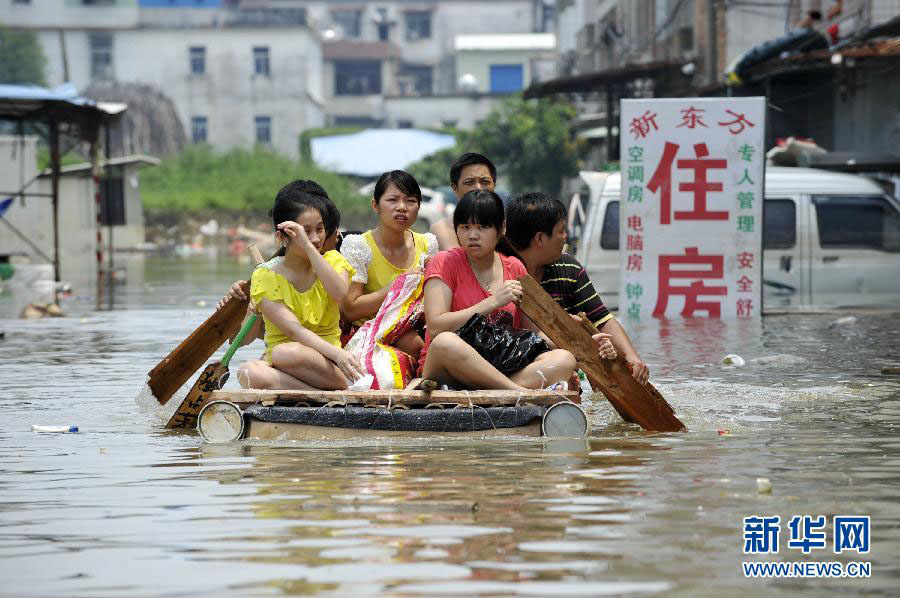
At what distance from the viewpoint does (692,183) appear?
15297 millimetres

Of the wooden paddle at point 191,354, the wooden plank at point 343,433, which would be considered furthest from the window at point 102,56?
the wooden plank at point 343,433

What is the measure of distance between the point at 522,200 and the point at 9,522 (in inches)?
148

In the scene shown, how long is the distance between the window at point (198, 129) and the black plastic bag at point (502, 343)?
5671 centimetres

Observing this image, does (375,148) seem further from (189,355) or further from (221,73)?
(189,355)

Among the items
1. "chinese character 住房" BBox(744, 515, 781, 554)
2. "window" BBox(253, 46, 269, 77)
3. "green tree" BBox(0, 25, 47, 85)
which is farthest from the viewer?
"window" BBox(253, 46, 269, 77)

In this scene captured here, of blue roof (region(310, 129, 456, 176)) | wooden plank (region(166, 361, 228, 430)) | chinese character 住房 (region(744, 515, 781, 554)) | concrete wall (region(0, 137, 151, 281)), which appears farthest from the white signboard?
blue roof (region(310, 129, 456, 176))

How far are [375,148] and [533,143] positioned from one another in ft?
50.1

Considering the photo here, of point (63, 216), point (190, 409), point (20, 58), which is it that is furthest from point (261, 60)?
point (190, 409)

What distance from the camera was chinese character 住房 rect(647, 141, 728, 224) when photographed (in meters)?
15.3

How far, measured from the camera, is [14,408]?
10.0 meters

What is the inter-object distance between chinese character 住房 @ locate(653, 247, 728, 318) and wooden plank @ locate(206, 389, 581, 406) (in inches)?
301

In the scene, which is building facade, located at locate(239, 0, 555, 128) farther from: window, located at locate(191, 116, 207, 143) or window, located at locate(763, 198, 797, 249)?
window, located at locate(763, 198, 797, 249)

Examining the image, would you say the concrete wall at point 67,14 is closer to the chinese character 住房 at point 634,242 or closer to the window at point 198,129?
the window at point 198,129

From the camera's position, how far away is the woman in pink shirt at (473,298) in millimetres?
7887
